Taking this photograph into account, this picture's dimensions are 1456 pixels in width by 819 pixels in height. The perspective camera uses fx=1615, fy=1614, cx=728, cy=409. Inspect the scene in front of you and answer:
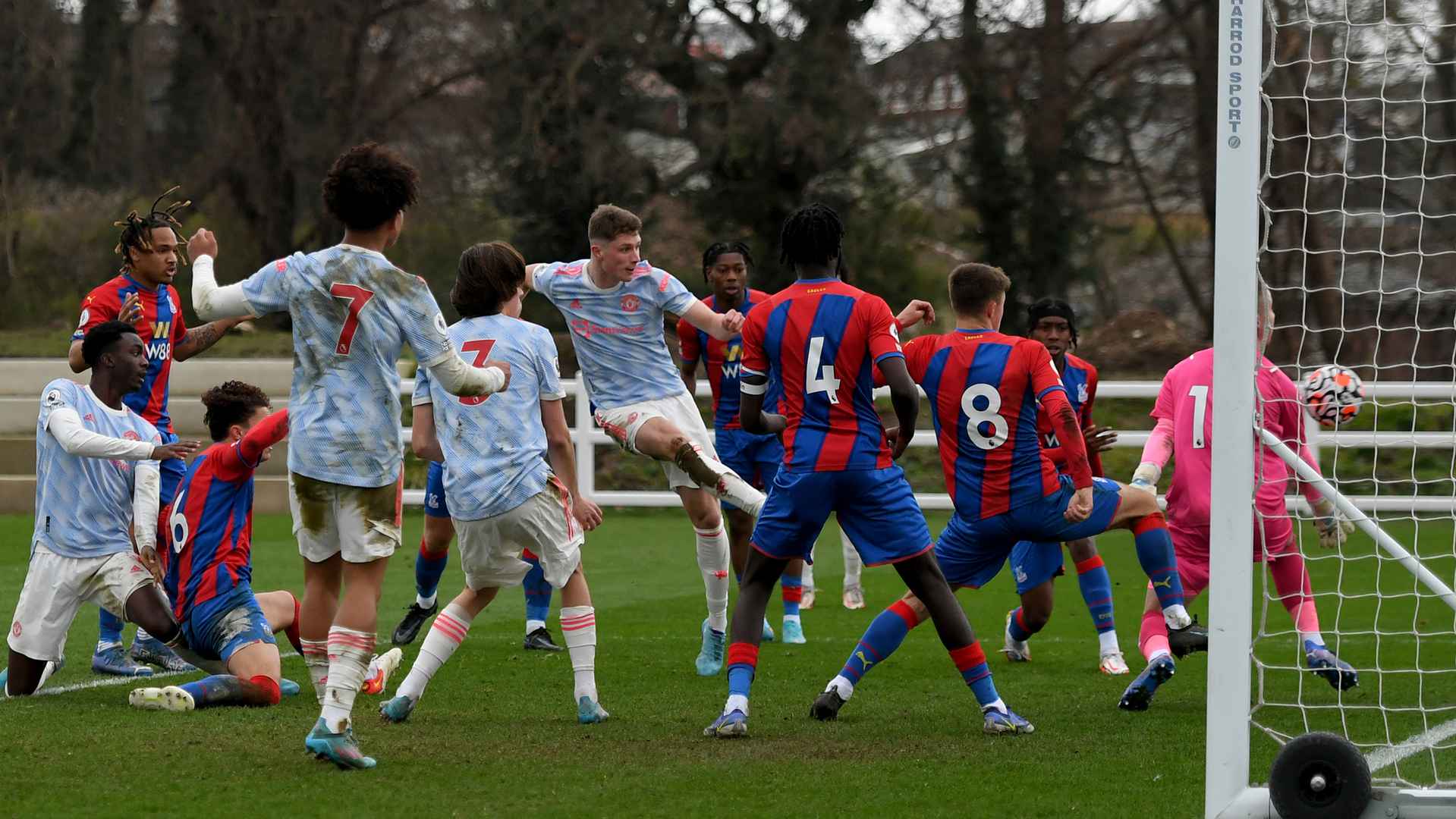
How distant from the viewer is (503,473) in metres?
5.86

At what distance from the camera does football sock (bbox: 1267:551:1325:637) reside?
6.55 meters

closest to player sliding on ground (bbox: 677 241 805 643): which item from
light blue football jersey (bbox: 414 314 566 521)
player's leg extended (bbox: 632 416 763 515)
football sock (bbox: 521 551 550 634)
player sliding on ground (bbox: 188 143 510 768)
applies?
player's leg extended (bbox: 632 416 763 515)

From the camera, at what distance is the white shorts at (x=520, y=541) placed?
5.91m

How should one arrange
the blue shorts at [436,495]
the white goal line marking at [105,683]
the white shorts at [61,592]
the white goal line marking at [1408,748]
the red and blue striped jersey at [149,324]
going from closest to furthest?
the white goal line marking at [1408,748] < the white shorts at [61,592] < the white goal line marking at [105,683] < the red and blue striped jersey at [149,324] < the blue shorts at [436,495]

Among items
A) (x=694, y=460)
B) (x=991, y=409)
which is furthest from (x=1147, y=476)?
(x=694, y=460)

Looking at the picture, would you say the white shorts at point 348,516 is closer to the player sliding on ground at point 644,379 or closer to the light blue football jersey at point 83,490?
the light blue football jersey at point 83,490

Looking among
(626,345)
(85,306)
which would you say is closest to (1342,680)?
(626,345)

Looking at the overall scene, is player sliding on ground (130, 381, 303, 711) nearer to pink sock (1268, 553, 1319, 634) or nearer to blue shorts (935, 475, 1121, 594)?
blue shorts (935, 475, 1121, 594)

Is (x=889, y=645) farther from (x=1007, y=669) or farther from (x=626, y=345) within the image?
(x=626, y=345)

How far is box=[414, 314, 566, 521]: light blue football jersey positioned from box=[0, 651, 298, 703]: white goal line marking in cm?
158

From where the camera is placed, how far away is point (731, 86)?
21781 millimetres

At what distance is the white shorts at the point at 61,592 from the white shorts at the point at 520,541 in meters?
1.59

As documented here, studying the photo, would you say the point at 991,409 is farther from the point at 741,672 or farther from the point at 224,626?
the point at 224,626

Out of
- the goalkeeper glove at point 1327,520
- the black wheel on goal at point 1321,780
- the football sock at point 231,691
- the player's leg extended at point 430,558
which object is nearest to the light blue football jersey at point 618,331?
the player's leg extended at point 430,558
